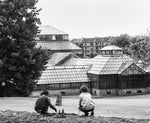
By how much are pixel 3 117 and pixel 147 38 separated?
16869mm

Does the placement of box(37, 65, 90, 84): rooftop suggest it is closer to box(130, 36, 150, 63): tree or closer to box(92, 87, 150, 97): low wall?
box(92, 87, 150, 97): low wall

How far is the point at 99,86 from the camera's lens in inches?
2344

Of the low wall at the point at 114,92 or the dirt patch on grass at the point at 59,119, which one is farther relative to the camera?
the low wall at the point at 114,92

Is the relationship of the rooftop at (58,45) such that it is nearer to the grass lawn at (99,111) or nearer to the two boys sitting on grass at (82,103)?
the grass lawn at (99,111)

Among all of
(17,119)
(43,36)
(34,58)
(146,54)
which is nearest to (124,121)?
(17,119)

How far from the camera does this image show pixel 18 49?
1209 inches

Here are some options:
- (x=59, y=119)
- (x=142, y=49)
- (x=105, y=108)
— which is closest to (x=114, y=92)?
(x=142, y=49)

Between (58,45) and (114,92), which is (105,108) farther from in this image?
(58,45)

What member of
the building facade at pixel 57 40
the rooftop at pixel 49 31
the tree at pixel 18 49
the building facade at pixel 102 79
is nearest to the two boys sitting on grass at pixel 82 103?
the tree at pixel 18 49

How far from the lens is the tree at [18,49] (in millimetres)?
30172

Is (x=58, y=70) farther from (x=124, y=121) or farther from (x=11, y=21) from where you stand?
(x=124, y=121)

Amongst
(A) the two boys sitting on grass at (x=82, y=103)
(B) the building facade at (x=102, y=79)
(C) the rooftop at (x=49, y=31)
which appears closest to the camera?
(A) the two boys sitting on grass at (x=82, y=103)

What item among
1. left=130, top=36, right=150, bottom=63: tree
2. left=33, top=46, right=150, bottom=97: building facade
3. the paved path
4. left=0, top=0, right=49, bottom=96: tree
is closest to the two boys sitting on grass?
the paved path

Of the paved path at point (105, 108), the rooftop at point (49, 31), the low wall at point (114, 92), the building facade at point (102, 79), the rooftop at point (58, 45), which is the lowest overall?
the paved path at point (105, 108)
